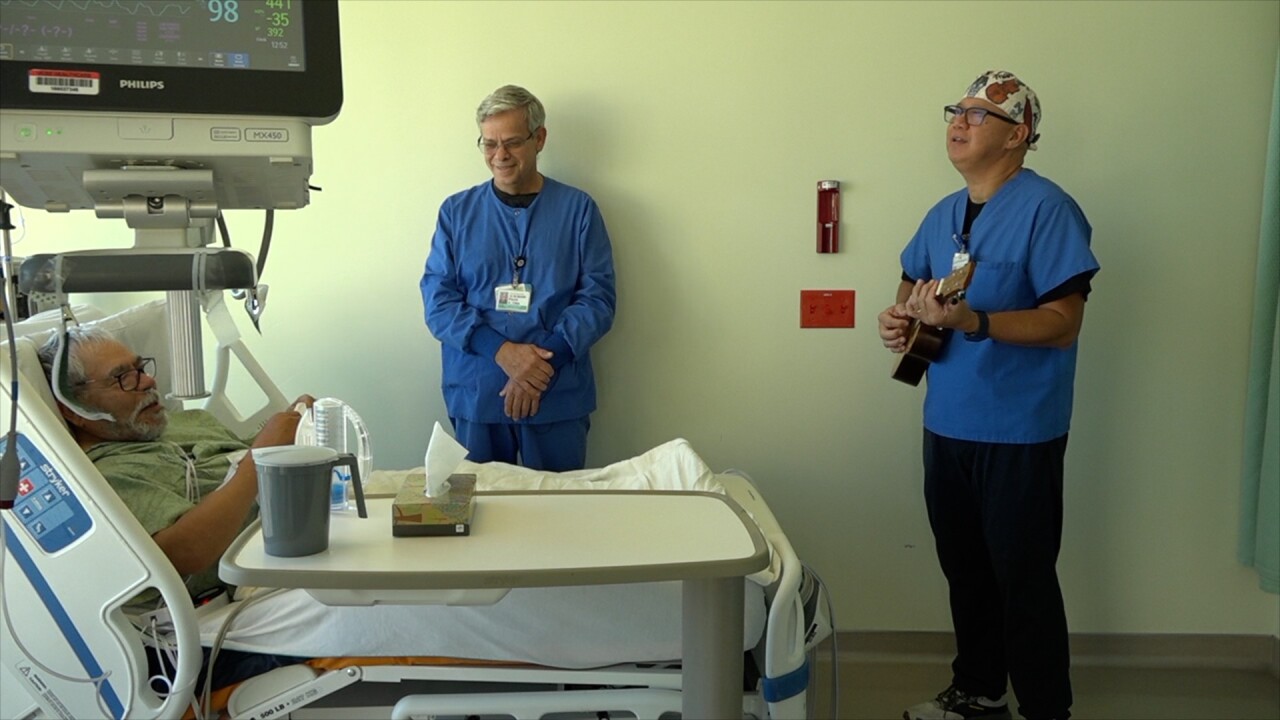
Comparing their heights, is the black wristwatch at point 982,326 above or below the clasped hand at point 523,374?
above

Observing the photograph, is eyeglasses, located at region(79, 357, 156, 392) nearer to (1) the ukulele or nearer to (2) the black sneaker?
(1) the ukulele

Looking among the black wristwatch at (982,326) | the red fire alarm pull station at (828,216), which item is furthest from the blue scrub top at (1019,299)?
the red fire alarm pull station at (828,216)

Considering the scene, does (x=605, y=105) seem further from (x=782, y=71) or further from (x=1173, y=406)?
(x=1173, y=406)

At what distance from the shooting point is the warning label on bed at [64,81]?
3.52 feet

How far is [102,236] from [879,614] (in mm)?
2642

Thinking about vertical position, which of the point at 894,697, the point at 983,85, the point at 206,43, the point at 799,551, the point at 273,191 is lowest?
the point at 894,697

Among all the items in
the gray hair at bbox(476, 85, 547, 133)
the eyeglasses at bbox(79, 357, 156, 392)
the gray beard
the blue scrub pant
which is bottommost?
the blue scrub pant

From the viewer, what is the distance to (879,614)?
3.04m

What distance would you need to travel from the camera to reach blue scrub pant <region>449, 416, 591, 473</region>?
2.80m

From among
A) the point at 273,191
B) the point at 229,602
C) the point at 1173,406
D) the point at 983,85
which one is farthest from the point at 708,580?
the point at 1173,406

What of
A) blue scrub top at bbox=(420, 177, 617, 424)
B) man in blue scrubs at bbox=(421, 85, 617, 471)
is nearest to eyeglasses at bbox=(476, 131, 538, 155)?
man in blue scrubs at bbox=(421, 85, 617, 471)

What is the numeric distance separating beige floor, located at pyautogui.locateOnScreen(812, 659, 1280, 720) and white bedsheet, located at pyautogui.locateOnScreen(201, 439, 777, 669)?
993mm

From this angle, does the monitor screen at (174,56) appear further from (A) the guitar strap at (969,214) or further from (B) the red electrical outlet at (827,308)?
(B) the red electrical outlet at (827,308)

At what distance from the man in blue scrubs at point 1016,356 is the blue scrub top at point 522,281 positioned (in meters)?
0.89
